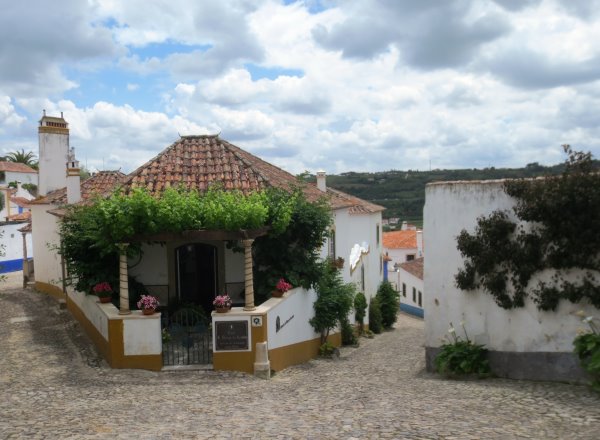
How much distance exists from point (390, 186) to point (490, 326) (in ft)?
276

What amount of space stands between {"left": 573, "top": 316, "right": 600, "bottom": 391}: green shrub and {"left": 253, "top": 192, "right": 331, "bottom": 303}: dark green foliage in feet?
20.9

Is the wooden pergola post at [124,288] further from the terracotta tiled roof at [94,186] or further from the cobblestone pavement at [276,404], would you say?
the terracotta tiled roof at [94,186]

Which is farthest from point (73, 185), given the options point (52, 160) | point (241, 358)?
point (241, 358)

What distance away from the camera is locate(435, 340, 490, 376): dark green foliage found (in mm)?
10344

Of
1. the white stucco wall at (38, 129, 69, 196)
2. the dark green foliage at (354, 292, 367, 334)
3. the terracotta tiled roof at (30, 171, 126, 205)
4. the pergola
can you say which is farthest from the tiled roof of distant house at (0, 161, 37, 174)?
the pergola

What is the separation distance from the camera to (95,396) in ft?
29.6

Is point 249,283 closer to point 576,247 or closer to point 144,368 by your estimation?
point 144,368

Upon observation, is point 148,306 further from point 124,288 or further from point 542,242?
point 542,242

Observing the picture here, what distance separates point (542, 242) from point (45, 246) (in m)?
18.7

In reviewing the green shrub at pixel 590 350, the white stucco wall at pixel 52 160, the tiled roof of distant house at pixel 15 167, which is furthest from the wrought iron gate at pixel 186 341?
the tiled roof of distant house at pixel 15 167

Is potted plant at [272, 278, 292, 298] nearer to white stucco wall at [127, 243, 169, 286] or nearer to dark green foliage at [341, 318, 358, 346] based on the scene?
white stucco wall at [127, 243, 169, 286]

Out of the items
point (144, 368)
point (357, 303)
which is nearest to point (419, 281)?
point (357, 303)

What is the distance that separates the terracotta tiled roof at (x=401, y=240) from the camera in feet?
160

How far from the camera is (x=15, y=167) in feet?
221
